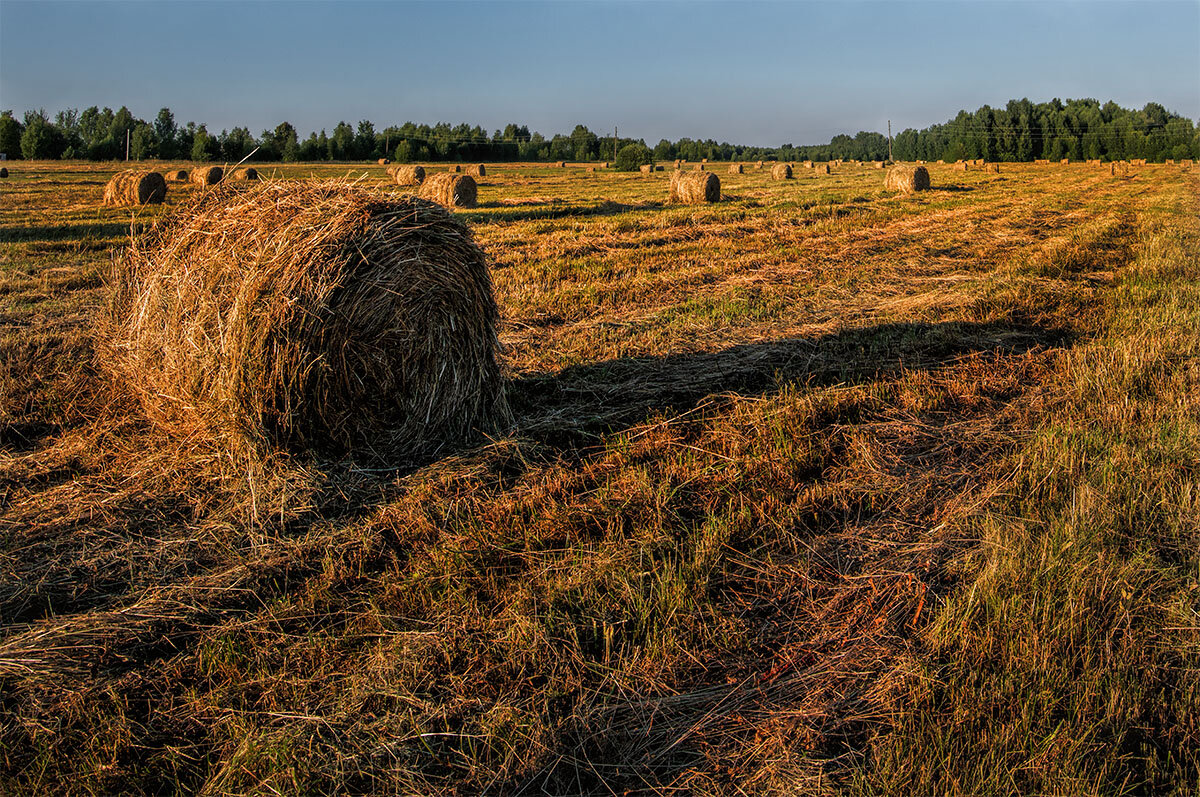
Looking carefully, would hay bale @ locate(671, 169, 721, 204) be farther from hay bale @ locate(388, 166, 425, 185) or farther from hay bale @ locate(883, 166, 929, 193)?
hay bale @ locate(388, 166, 425, 185)

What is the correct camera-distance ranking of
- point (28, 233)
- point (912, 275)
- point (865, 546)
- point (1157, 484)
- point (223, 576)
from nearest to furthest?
point (223, 576) → point (865, 546) → point (1157, 484) → point (912, 275) → point (28, 233)

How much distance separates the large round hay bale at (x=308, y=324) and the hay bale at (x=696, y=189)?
20081mm

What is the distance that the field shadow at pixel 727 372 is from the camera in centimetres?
539

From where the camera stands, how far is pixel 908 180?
2875cm

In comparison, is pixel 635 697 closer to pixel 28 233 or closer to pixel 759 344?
pixel 759 344

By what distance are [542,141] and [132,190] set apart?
90969mm

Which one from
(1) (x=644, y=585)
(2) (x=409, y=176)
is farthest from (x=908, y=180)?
(1) (x=644, y=585)

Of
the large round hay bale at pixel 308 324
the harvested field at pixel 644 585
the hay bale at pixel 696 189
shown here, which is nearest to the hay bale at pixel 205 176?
the hay bale at pixel 696 189

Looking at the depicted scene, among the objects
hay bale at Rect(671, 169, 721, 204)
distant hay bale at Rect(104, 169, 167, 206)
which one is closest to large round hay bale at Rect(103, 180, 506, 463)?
hay bale at Rect(671, 169, 721, 204)

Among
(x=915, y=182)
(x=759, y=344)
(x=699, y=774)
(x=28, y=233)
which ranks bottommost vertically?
(x=699, y=774)

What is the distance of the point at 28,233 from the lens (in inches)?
603

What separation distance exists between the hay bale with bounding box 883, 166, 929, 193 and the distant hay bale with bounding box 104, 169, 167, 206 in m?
25.3

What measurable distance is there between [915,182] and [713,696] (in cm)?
2996

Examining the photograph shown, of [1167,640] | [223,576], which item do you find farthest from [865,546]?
[223,576]
